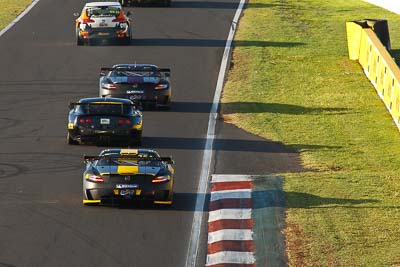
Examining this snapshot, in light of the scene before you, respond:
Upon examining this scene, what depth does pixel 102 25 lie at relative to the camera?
158 feet

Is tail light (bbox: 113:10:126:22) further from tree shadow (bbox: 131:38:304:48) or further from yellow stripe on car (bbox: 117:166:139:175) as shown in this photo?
yellow stripe on car (bbox: 117:166:139:175)

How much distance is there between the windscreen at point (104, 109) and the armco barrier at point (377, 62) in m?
8.49

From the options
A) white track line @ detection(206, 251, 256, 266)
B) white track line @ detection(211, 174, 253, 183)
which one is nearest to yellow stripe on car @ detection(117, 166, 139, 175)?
white track line @ detection(211, 174, 253, 183)

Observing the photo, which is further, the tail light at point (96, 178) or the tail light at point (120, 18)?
the tail light at point (120, 18)

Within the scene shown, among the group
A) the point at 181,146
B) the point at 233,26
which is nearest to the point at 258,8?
the point at 233,26

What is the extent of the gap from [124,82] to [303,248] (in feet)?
51.5

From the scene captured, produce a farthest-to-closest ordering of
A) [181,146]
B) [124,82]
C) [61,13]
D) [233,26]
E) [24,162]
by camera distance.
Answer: [61,13], [233,26], [124,82], [181,146], [24,162]

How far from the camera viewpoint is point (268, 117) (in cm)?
3709

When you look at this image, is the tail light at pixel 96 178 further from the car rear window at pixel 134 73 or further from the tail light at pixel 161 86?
the car rear window at pixel 134 73

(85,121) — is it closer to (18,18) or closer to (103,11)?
(103,11)

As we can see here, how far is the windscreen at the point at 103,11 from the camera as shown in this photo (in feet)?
158

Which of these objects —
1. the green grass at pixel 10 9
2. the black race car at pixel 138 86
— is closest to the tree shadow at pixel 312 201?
the black race car at pixel 138 86

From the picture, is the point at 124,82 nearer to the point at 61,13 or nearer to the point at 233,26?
the point at 233,26

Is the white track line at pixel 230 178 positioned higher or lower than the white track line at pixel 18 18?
higher
